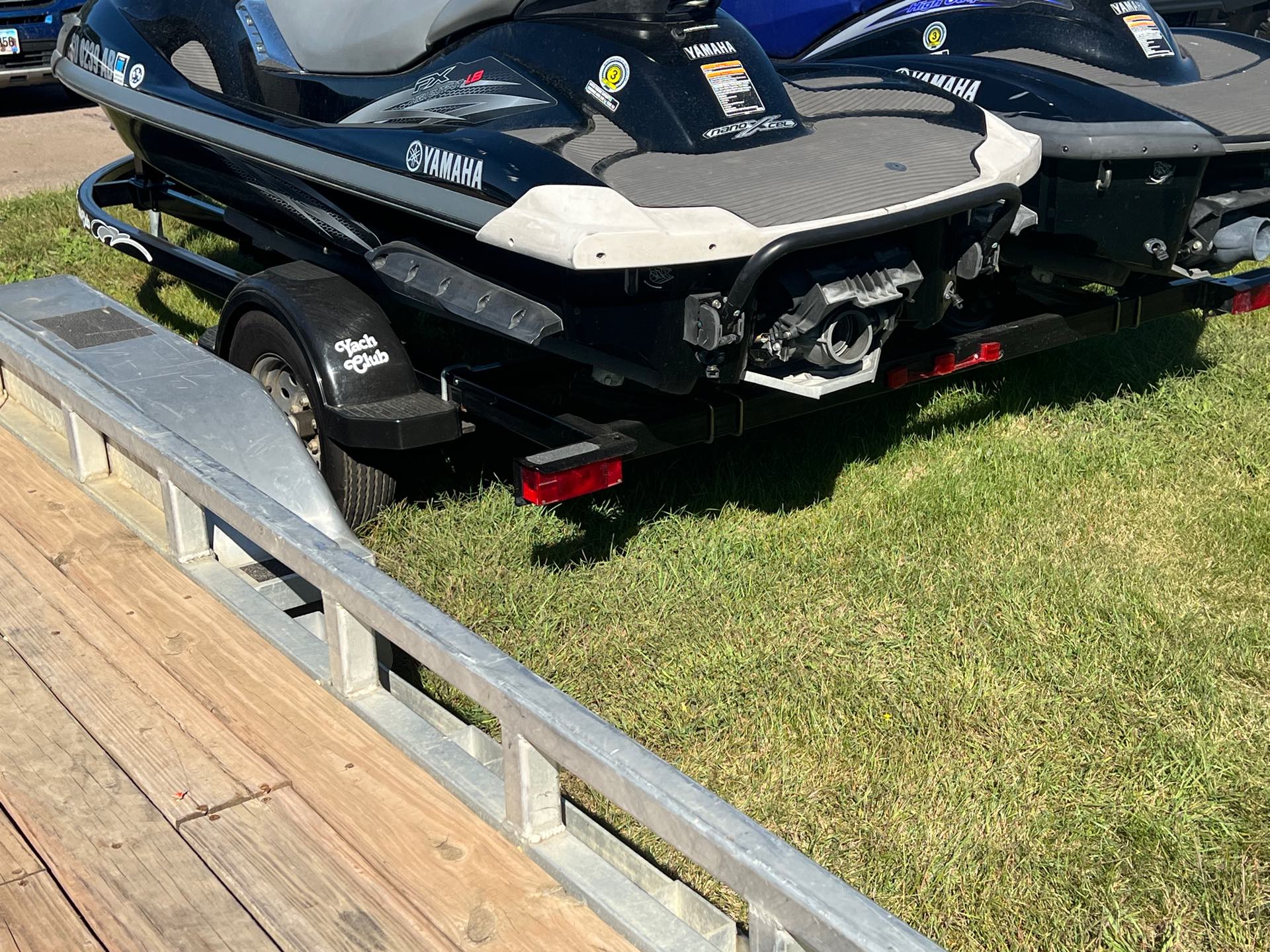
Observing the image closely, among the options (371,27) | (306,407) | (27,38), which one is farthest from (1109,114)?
(27,38)

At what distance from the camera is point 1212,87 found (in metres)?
5.14

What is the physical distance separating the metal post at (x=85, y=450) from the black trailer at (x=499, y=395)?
0.64 m

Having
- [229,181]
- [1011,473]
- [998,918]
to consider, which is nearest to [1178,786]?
[998,918]

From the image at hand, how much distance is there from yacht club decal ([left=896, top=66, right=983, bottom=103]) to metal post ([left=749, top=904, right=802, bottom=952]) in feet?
12.0

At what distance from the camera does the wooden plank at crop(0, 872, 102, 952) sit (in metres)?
2.25

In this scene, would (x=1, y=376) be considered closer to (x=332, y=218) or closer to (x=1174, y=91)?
(x=332, y=218)

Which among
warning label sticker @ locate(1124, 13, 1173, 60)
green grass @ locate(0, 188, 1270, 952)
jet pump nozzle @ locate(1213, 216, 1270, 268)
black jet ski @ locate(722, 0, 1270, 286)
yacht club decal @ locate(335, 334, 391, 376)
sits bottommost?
green grass @ locate(0, 188, 1270, 952)

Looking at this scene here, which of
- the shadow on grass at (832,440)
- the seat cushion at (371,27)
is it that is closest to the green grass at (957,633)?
the shadow on grass at (832,440)

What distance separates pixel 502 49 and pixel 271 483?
1.55 metres

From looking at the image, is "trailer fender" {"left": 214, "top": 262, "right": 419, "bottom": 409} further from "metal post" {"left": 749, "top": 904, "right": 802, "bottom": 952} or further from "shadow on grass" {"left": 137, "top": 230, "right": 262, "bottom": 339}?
"metal post" {"left": 749, "top": 904, "right": 802, "bottom": 952}

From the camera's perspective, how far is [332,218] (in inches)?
179

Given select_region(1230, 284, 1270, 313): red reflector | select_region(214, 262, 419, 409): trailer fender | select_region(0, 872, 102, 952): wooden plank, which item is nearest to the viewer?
select_region(0, 872, 102, 952): wooden plank

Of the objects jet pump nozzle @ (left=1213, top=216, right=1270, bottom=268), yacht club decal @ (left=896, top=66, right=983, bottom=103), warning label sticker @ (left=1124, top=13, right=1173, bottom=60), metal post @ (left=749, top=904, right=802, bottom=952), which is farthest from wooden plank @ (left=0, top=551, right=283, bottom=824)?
warning label sticker @ (left=1124, top=13, right=1173, bottom=60)

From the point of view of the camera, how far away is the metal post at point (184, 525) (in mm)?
3412
